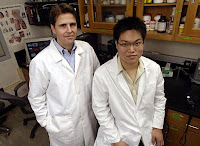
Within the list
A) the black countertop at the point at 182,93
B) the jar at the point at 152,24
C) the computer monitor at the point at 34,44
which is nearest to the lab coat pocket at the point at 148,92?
the black countertop at the point at 182,93

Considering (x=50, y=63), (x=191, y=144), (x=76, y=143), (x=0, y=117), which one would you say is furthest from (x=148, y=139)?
(x=0, y=117)

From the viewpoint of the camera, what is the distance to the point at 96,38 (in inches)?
85.7

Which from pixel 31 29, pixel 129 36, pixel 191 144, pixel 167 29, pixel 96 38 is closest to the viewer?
pixel 129 36

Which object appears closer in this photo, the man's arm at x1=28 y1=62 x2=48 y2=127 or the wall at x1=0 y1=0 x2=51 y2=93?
the man's arm at x1=28 y1=62 x2=48 y2=127

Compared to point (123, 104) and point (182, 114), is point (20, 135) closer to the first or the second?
point (123, 104)

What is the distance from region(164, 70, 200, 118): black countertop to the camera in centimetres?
113

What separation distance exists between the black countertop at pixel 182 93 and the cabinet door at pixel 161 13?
1.50ft

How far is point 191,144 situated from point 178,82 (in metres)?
0.57

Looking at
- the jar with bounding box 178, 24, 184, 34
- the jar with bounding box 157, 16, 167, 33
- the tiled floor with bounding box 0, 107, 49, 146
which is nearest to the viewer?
the jar with bounding box 178, 24, 184, 34

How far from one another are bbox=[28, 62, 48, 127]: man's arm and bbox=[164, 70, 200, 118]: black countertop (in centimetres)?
101

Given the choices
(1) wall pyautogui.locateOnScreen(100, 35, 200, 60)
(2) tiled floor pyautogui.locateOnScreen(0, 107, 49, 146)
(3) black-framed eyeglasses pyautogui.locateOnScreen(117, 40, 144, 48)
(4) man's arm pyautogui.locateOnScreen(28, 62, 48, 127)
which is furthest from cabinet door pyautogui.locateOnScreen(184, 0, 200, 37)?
(2) tiled floor pyautogui.locateOnScreen(0, 107, 49, 146)

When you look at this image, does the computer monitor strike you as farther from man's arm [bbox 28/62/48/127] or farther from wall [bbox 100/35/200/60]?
wall [bbox 100/35/200/60]

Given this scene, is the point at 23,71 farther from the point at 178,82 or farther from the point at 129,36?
the point at 178,82

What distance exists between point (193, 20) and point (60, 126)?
1357 mm
